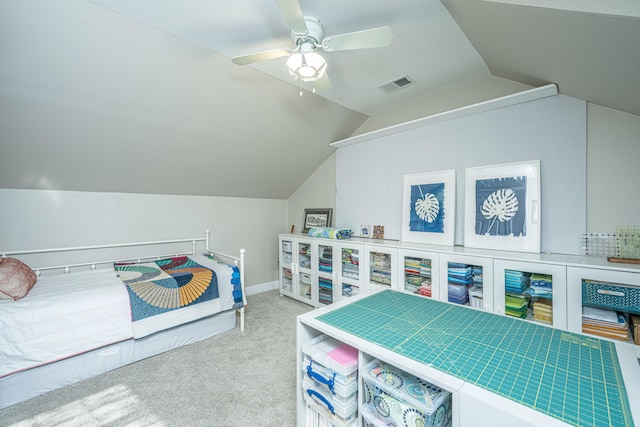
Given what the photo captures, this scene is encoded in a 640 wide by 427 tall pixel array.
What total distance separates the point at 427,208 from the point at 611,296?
1.40 meters

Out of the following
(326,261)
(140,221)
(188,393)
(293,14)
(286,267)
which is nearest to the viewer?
(293,14)

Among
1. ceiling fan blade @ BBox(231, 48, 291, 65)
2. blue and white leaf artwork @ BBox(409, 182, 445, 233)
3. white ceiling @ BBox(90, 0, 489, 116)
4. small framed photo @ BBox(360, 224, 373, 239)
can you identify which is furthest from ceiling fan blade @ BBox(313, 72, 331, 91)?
small framed photo @ BBox(360, 224, 373, 239)

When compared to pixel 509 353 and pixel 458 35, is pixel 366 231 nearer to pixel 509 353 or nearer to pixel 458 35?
pixel 458 35

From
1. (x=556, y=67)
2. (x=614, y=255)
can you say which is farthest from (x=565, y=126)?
(x=614, y=255)

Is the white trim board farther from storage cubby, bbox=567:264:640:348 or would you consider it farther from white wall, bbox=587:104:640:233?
storage cubby, bbox=567:264:640:348

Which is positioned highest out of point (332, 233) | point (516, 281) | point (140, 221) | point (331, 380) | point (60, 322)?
point (140, 221)

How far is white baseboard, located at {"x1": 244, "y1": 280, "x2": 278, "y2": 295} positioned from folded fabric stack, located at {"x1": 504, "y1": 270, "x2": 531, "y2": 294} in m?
3.21

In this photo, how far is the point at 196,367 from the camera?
86.3 inches

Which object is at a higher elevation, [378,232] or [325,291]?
[378,232]

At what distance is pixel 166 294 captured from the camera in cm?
234

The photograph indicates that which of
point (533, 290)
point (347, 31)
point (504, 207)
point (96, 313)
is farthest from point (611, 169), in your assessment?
point (96, 313)

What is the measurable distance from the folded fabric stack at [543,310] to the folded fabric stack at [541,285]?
89 millimetres

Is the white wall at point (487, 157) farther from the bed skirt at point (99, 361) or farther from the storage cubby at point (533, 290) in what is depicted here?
the bed skirt at point (99, 361)

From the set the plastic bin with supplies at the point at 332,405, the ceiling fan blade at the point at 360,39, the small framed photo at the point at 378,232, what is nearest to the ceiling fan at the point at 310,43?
the ceiling fan blade at the point at 360,39
